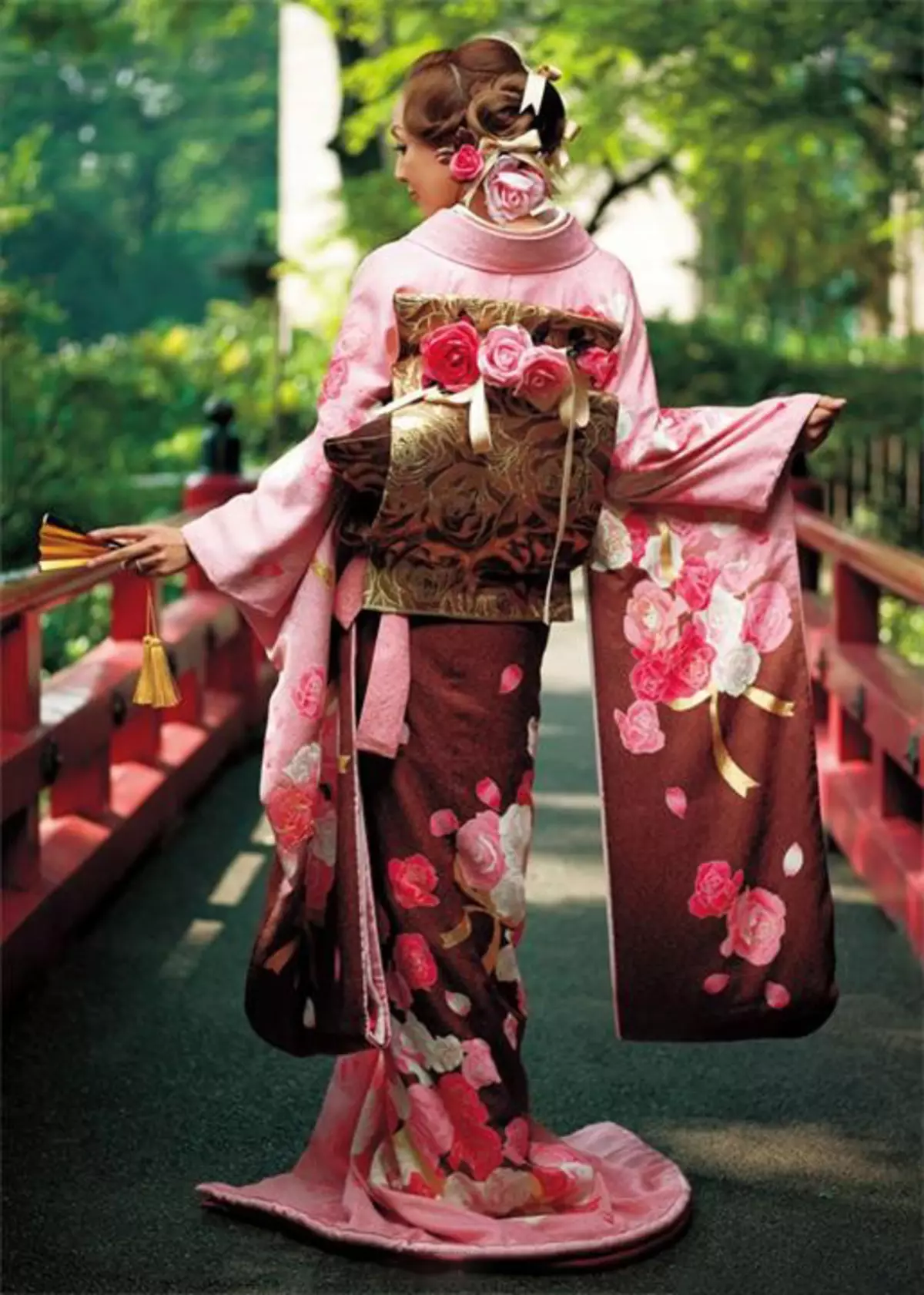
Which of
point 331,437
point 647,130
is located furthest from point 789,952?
point 647,130

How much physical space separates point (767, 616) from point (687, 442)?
0.35 meters

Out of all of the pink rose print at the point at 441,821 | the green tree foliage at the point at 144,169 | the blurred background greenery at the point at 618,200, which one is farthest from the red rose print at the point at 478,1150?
the green tree foliage at the point at 144,169

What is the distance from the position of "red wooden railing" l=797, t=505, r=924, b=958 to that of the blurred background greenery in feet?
13.3

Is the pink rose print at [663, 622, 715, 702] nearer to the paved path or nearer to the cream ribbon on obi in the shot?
the cream ribbon on obi

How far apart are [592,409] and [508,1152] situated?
127cm

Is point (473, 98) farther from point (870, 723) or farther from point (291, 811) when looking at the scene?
point (870, 723)

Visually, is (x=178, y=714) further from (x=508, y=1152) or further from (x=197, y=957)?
(x=508, y=1152)

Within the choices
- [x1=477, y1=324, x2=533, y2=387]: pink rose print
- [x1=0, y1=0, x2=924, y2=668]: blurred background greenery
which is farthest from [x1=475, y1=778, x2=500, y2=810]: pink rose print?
[x1=0, y1=0, x2=924, y2=668]: blurred background greenery

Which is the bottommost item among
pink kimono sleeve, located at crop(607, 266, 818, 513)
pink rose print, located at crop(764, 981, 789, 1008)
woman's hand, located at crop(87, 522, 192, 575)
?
pink rose print, located at crop(764, 981, 789, 1008)

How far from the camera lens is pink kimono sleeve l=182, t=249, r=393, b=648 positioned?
156 inches

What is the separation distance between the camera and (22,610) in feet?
18.4

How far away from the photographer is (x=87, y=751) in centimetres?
639

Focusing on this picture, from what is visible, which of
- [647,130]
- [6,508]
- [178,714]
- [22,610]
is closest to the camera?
[22,610]

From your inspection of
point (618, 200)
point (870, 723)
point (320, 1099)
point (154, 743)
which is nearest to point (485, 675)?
point (320, 1099)
